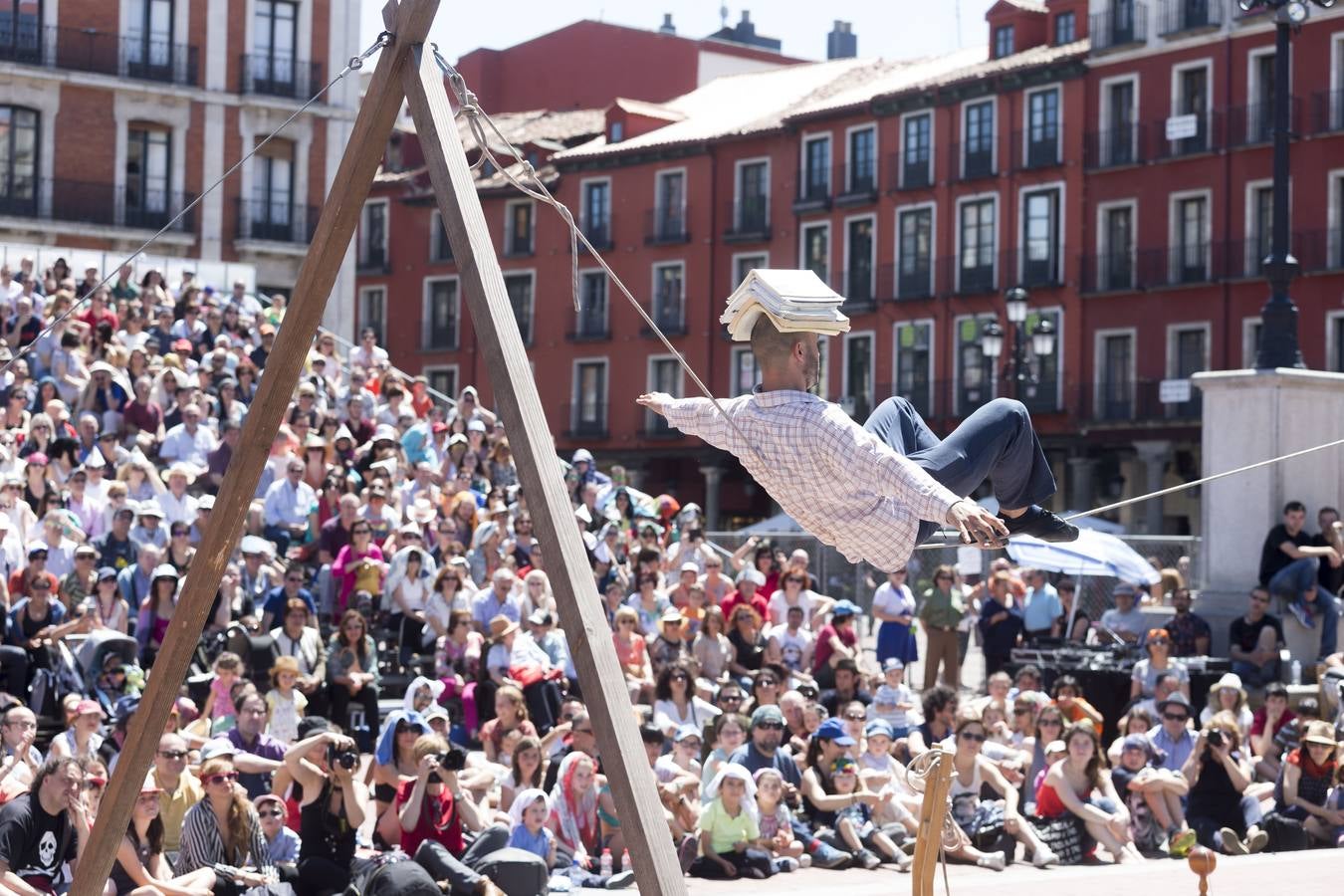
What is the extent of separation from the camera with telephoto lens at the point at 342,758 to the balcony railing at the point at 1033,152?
31716mm

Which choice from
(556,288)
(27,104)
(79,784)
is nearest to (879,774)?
(79,784)

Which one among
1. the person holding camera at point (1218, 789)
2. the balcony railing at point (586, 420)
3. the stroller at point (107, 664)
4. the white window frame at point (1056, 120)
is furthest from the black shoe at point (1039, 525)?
the balcony railing at point (586, 420)

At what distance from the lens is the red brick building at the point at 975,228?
120ft

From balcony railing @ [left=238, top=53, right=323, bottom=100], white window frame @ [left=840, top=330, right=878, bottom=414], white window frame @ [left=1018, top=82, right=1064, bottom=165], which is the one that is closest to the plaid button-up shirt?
balcony railing @ [left=238, top=53, right=323, bottom=100]


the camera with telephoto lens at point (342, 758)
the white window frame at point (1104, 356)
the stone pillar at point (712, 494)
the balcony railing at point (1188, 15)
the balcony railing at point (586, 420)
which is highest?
the balcony railing at point (1188, 15)

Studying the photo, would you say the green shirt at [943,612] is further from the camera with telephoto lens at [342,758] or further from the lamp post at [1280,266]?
the camera with telephoto lens at [342,758]

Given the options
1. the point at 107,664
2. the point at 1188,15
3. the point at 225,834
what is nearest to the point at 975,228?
the point at 1188,15

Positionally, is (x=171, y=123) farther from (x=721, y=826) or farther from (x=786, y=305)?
(x=786, y=305)

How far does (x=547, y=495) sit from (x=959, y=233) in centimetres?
3661

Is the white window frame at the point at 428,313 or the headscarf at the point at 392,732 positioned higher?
the white window frame at the point at 428,313

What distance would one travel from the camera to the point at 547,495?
527 cm

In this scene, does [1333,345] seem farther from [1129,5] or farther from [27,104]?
[27,104]

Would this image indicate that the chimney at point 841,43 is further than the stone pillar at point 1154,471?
Yes

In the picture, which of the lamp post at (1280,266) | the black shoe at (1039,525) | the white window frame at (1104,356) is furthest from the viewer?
the white window frame at (1104,356)
